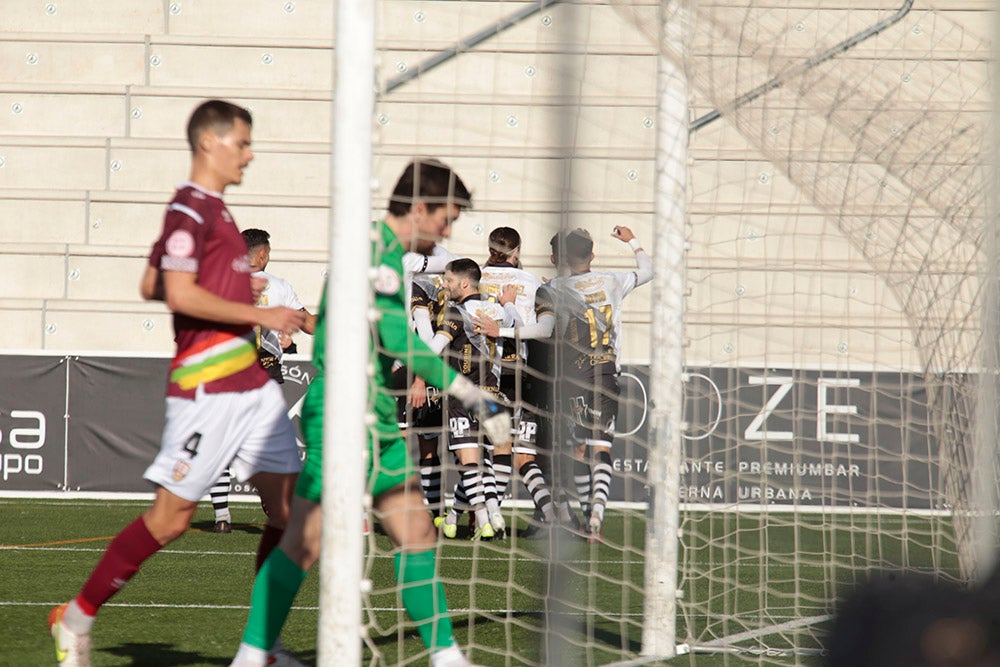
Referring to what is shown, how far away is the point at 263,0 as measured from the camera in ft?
51.2

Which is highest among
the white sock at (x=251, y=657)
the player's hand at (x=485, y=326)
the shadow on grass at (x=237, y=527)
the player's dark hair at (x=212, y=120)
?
the player's dark hair at (x=212, y=120)

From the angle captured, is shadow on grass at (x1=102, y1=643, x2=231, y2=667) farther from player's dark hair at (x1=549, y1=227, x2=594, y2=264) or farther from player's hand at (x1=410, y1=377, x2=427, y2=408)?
player's hand at (x1=410, y1=377, x2=427, y2=408)

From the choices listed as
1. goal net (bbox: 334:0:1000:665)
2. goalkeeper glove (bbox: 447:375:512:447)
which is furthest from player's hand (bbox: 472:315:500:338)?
goalkeeper glove (bbox: 447:375:512:447)

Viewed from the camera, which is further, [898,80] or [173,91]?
[173,91]

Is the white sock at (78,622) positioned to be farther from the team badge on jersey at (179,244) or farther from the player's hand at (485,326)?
the player's hand at (485,326)

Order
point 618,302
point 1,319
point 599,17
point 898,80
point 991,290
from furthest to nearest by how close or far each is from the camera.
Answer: point 1,319
point 618,302
point 898,80
point 991,290
point 599,17

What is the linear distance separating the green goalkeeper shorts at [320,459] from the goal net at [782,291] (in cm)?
38

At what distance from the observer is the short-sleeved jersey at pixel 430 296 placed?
8844 millimetres

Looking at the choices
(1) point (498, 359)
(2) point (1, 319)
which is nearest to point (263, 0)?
(2) point (1, 319)

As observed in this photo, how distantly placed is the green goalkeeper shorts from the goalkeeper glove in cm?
26

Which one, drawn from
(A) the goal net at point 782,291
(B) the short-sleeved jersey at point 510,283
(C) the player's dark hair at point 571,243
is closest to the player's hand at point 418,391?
(B) the short-sleeved jersey at point 510,283

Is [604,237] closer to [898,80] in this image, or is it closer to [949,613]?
[898,80]

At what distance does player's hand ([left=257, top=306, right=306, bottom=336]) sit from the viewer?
3807 mm

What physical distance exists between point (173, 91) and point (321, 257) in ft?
8.94
